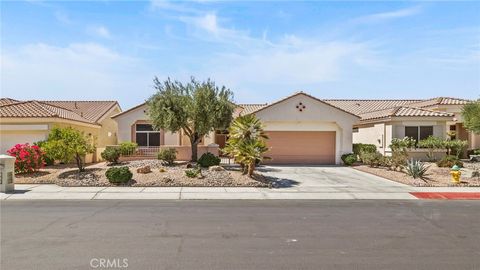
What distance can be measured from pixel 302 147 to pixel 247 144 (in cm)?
978

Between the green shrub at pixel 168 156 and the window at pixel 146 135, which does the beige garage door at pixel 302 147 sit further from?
the window at pixel 146 135

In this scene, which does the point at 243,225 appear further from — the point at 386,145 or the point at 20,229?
the point at 386,145

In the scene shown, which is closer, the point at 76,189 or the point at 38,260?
the point at 38,260

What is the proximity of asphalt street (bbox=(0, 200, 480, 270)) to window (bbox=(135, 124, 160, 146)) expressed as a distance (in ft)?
53.3

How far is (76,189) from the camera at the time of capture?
16.0m

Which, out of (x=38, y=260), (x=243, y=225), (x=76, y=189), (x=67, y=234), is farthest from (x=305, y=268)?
(x=76, y=189)

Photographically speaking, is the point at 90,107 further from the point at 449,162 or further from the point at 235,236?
the point at 235,236

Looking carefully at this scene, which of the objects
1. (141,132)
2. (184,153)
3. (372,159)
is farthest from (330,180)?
(141,132)

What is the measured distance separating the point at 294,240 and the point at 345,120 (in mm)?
19778

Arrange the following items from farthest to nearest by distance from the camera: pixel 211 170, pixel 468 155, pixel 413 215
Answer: pixel 468 155
pixel 211 170
pixel 413 215

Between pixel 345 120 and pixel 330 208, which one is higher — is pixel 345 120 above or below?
above

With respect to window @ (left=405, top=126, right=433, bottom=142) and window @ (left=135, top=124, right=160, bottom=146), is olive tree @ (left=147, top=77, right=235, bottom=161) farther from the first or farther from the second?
window @ (left=405, top=126, right=433, bottom=142)

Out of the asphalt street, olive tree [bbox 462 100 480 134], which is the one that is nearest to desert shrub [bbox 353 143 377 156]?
olive tree [bbox 462 100 480 134]

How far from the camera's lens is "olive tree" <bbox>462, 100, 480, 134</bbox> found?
24.5 metres
